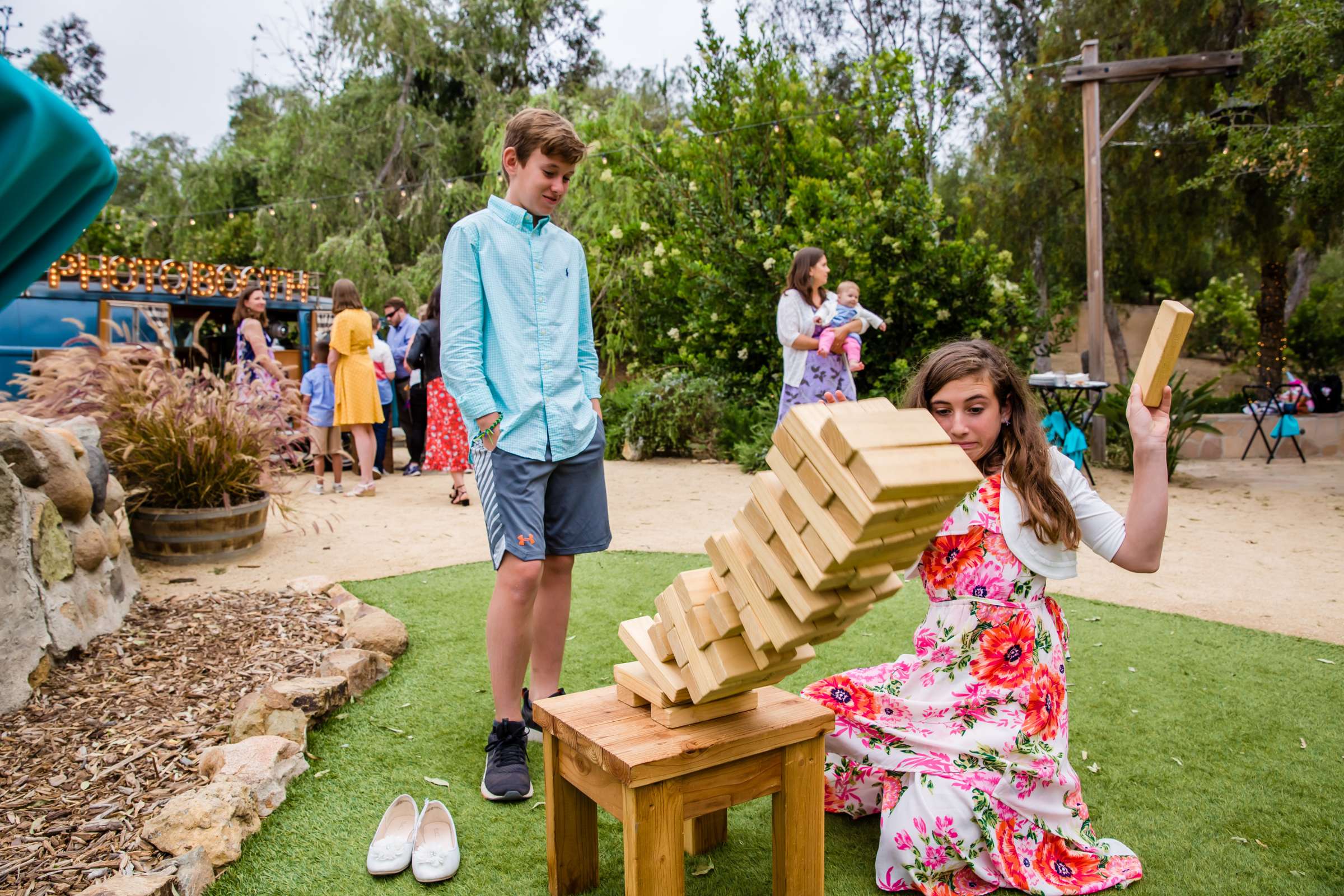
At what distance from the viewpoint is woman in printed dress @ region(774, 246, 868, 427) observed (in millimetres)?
6965

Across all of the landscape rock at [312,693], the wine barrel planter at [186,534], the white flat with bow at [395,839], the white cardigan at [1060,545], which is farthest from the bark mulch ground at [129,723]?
the white cardigan at [1060,545]

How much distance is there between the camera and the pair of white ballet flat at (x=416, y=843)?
223 centimetres

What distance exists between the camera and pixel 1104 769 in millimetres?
2830

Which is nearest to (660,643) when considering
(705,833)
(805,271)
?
(705,833)

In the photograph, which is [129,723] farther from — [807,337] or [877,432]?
[807,337]

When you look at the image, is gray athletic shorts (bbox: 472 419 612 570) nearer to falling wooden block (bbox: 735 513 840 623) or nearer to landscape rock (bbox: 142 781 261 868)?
landscape rock (bbox: 142 781 261 868)

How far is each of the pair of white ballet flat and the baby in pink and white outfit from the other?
17.2 feet

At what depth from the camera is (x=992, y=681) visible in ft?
7.48

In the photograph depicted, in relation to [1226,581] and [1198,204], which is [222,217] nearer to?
[1198,204]

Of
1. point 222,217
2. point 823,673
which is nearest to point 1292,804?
point 823,673

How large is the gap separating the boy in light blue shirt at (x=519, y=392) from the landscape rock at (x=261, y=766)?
1.83ft

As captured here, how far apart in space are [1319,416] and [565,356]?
38.9 feet

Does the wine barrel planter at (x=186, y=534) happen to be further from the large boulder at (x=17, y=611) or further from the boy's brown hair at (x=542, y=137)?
the boy's brown hair at (x=542, y=137)

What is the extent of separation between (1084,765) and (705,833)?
1289 mm
